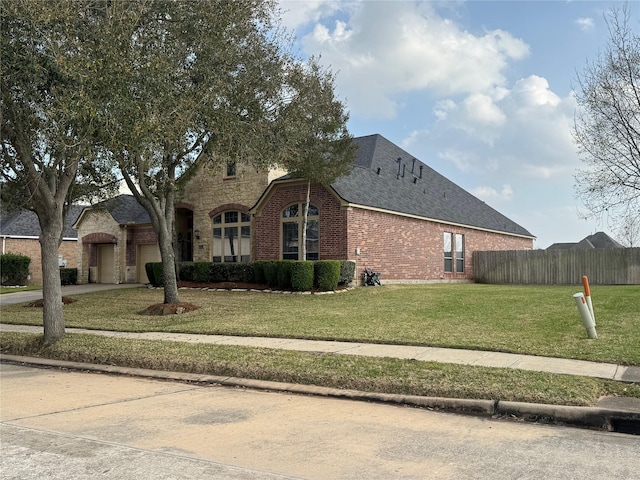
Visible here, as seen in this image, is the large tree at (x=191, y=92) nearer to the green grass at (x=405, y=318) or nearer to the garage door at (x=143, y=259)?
the green grass at (x=405, y=318)

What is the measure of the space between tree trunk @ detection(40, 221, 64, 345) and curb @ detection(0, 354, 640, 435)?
3.46 m

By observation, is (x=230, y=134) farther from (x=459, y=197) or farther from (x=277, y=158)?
(x=459, y=197)

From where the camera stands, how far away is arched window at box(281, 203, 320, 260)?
2148 cm

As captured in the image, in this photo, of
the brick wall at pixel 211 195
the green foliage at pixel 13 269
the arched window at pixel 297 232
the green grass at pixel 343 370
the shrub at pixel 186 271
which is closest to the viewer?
the green grass at pixel 343 370

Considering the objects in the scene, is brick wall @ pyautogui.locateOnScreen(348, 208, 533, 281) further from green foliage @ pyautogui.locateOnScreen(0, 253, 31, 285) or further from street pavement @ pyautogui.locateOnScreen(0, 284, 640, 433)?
green foliage @ pyautogui.locateOnScreen(0, 253, 31, 285)

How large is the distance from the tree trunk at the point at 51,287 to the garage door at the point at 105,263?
19506mm

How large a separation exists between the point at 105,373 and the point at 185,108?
19.2 ft

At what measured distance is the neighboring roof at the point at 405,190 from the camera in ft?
73.7

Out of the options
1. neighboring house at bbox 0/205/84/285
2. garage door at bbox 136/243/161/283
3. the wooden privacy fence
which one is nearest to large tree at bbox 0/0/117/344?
garage door at bbox 136/243/161/283

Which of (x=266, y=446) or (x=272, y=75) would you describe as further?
(x=272, y=75)

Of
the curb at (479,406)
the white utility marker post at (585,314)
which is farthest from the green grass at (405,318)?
the curb at (479,406)

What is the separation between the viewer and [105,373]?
895cm

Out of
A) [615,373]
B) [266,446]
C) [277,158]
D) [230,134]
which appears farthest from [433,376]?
[277,158]

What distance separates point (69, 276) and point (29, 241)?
9.94 m
